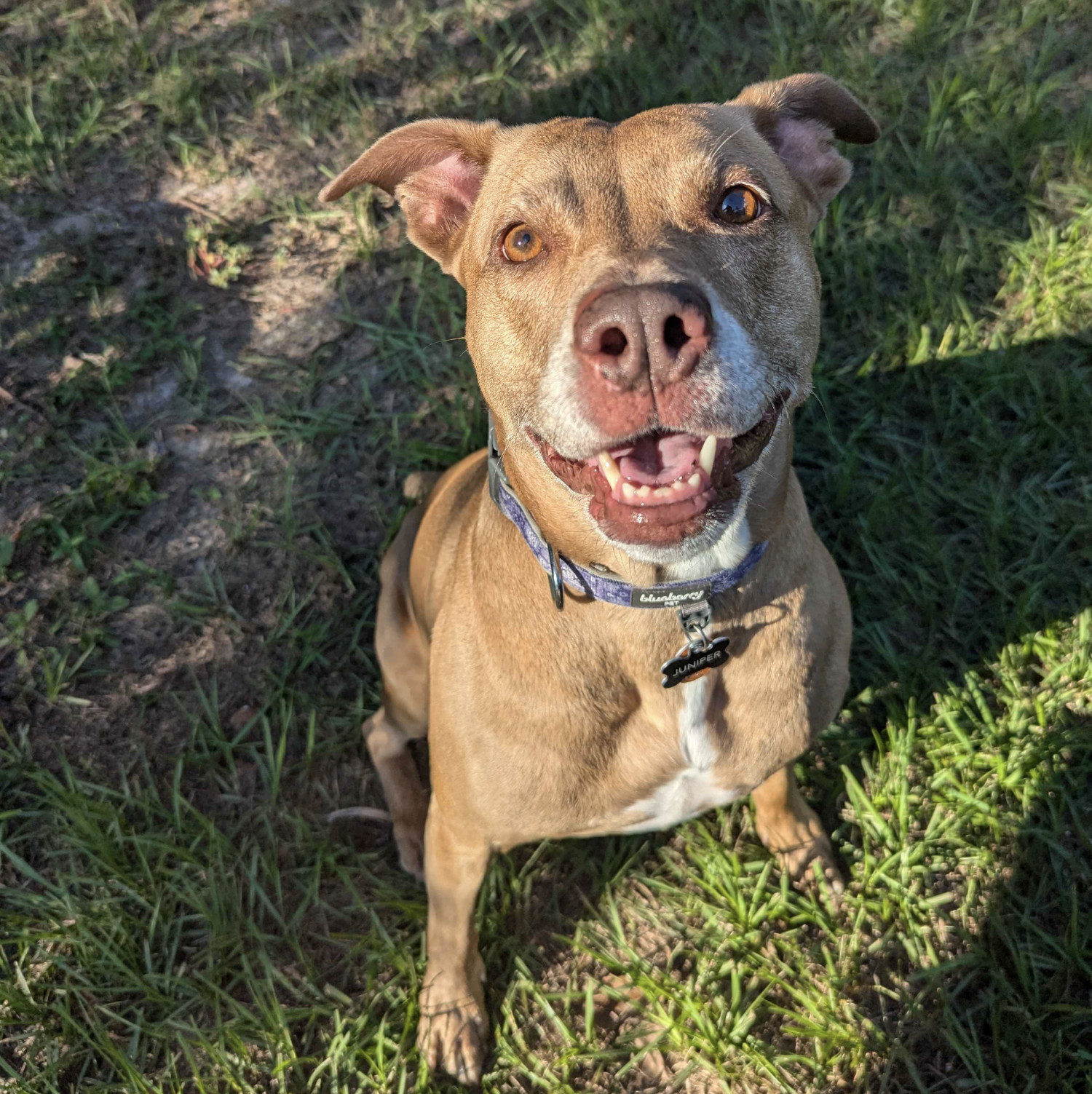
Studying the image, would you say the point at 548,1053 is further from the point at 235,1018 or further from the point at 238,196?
the point at 238,196

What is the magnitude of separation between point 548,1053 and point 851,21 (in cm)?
515

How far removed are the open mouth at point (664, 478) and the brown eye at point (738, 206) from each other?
472 millimetres

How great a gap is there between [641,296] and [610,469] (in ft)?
1.40

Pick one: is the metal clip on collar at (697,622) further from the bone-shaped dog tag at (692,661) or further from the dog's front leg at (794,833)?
the dog's front leg at (794,833)

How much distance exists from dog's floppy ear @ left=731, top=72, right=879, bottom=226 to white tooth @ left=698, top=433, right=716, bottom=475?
0.94 metres

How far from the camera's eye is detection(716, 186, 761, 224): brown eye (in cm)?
242

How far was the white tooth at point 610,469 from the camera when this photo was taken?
2234 mm

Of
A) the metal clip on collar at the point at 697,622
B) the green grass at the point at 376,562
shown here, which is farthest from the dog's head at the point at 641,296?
the green grass at the point at 376,562

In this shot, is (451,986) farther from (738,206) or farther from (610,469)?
(738,206)

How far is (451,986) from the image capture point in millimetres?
3256

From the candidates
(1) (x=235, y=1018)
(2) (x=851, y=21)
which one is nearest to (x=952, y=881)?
(1) (x=235, y=1018)

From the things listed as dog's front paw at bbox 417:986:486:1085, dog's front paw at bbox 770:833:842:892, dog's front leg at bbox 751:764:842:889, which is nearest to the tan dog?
dog's front paw at bbox 417:986:486:1085

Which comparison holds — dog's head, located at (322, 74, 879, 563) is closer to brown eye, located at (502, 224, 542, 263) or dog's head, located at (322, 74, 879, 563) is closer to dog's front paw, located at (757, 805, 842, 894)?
brown eye, located at (502, 224, 542, 263)

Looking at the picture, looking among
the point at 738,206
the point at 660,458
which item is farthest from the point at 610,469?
the point at 738,206
